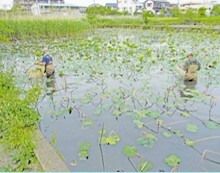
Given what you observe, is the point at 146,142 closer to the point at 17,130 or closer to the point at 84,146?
the point at 84,146

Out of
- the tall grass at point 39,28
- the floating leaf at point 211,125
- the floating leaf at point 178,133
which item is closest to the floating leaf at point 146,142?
the floating leaf at point 178,133

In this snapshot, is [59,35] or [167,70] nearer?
[167,70]

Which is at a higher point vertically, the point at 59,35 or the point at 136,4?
the point at 136,4

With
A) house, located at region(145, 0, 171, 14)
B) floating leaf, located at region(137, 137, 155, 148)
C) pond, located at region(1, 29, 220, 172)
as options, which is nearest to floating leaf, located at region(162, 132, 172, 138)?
pond, located at region(1, 29, 220, 172)

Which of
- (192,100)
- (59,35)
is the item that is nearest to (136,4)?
(59,35)

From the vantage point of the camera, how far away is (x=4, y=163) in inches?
127

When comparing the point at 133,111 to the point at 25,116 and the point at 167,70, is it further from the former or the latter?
the point at 167,70

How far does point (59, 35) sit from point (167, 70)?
1178 centimetres

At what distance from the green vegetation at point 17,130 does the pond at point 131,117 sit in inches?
22.3

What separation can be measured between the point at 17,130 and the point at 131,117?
2283 mm

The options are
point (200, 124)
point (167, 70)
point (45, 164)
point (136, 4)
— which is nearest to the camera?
point (45, 164)

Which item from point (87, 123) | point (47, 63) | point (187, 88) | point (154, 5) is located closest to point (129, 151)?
point (87, 123)

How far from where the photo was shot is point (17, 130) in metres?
3.83

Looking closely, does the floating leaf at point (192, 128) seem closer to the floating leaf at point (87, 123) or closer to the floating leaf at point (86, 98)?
the floating leaf at point (87, 123)
